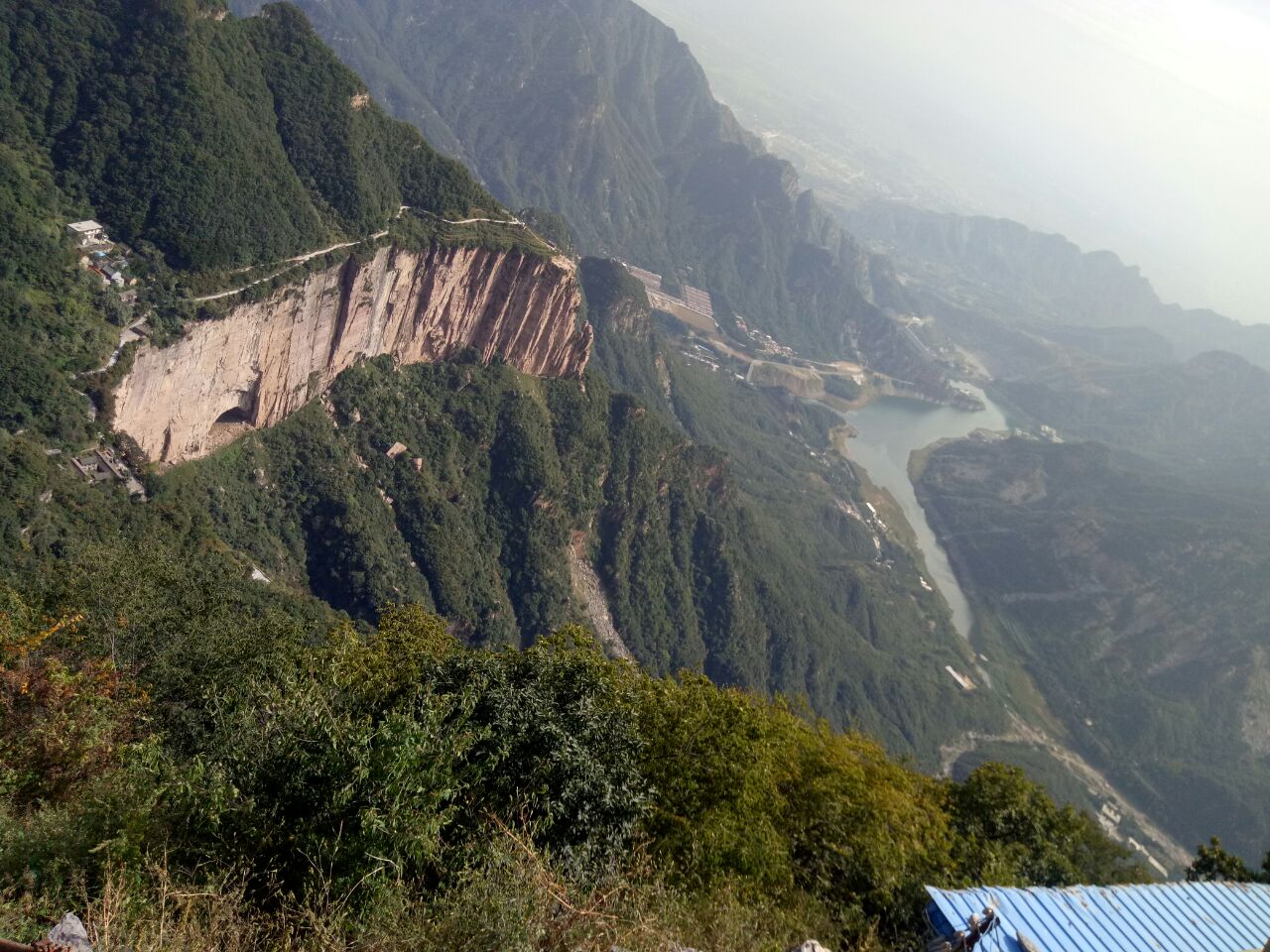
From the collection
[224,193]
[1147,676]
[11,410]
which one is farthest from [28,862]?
[1147,676]

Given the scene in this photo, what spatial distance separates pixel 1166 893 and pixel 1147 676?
14984 centimetres

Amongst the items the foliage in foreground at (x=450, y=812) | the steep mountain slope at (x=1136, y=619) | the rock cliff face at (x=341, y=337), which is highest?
the foliage in foreground at (x=450, y=812)

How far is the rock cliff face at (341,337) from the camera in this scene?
63188 mm

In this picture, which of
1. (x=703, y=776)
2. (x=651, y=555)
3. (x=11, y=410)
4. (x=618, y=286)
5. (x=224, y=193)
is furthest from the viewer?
(x=618, y=286)

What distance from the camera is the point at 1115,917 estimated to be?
1841cm

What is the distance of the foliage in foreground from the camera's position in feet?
36.4

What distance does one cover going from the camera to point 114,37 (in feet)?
241

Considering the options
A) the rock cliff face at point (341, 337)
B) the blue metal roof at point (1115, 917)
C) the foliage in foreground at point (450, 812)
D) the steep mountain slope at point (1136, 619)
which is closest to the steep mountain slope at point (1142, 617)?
the steep mountain slope at point (1136, 619)

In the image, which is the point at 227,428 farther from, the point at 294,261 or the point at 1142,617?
the point at 1142,617

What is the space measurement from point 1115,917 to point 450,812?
664 inches

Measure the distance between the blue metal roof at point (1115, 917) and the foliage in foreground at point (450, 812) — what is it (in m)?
1.90

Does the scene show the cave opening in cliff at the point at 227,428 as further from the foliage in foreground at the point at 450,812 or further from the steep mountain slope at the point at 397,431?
the foliage in foreground at the point at 450,812

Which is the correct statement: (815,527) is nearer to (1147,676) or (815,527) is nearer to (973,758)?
(973,758)

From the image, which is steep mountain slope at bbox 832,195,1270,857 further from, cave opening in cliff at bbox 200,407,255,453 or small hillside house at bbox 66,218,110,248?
small hillside house at bbox 66,218,110,248
